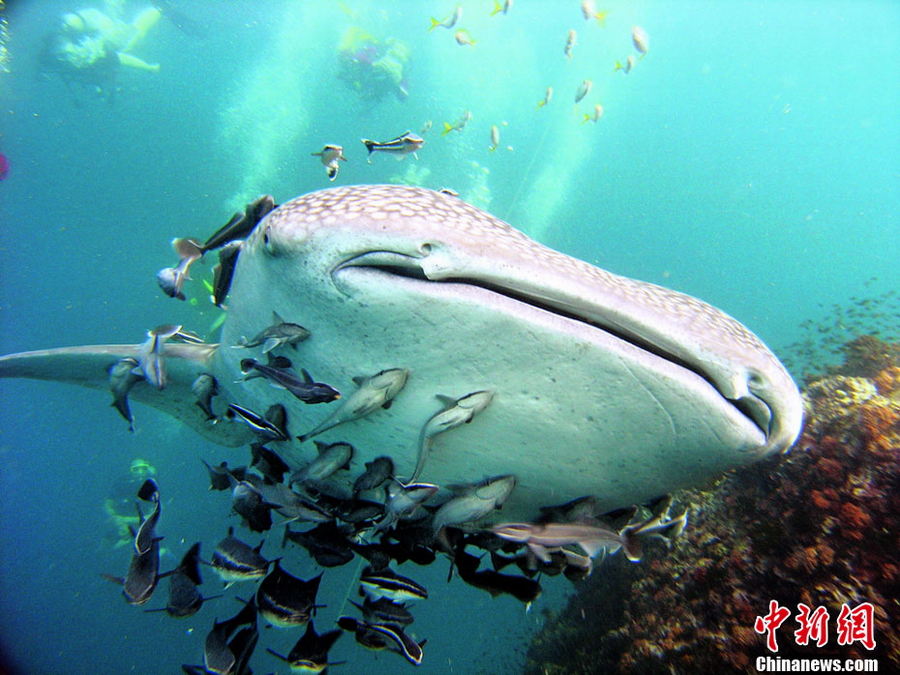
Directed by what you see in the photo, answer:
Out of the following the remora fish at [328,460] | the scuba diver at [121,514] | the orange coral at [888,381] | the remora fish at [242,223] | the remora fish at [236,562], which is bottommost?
the scuba diver at [121,514]

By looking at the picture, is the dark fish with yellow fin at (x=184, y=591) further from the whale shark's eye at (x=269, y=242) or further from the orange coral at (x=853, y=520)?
the orange coral at (x=853, y=520)

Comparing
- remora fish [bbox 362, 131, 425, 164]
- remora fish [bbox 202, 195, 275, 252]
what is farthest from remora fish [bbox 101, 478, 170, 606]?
remora fish [bbox 362, 131, 425, 164]

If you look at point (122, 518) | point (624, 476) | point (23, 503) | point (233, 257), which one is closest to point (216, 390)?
point (233, 257)

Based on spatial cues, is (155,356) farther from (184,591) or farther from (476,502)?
(476,502)

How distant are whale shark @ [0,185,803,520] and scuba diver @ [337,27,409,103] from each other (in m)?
29.6

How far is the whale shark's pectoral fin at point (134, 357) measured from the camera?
→ 4078 mm

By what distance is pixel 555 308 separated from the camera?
167 centimetres

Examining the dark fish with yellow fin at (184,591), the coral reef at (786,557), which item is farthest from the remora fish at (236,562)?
the coral reef at (786,557)

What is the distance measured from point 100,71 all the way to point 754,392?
42981 mm

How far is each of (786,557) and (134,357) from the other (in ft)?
21.3

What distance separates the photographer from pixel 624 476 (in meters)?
2.28

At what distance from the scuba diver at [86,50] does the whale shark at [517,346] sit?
3867 cm

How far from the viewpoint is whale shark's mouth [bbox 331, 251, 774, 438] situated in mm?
1622

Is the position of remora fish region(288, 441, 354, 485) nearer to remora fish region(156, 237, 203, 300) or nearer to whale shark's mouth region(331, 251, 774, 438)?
whale shark's mouth region(331, 251, 774, 438)
